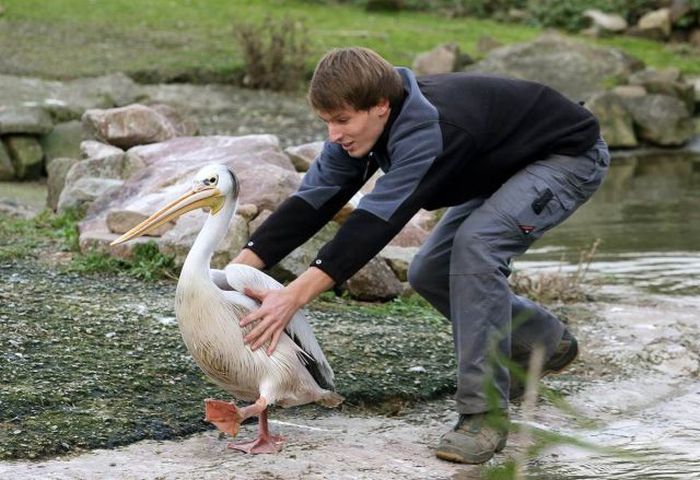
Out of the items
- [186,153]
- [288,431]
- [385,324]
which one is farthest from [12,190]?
[288,431]

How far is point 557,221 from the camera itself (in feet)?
17.2

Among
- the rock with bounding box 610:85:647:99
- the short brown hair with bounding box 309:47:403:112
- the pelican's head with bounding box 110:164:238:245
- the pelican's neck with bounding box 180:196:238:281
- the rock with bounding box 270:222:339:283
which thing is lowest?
the rock with bounding box 610:85:647:99

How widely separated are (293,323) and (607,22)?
16683 millimetres

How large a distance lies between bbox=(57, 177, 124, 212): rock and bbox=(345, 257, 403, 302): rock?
90.4 inches

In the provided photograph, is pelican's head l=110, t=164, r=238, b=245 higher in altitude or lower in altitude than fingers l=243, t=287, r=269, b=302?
higher

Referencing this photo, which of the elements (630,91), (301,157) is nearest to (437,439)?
(301,157)

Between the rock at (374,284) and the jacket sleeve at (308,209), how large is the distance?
2.25 m

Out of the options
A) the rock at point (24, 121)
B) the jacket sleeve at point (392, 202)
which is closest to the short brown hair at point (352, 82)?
the jacket sleeve at point (392, 202)

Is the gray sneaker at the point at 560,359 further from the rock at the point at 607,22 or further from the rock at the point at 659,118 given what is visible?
the rock at the point at 607,22

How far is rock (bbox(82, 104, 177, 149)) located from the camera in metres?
10.8

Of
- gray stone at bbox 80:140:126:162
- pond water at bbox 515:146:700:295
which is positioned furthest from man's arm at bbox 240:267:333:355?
Result: gray stone at bbox 80:140:126:162

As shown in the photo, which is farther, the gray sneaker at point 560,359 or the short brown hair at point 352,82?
the gray sneaker at point 560,359

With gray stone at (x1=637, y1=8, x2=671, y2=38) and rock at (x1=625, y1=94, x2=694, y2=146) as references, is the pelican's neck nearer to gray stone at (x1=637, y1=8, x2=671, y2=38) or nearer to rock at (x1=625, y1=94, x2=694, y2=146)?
rock at (x1=625, y1=94, x2=694, y2=146)

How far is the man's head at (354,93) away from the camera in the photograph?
15.6 ft
